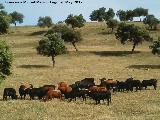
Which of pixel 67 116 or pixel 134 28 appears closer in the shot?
pixel 67 116

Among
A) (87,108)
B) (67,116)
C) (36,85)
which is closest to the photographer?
(67,116)

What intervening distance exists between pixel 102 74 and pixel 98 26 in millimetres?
72511

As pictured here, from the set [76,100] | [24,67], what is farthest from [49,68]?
[76,100]

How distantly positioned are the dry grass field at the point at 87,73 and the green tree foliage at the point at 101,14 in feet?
105

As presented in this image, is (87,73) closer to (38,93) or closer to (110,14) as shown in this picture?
(38,93)

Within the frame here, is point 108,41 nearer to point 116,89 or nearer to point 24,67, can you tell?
point 24,67

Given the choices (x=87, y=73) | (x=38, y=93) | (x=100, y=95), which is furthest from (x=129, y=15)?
(x=100, y=95)

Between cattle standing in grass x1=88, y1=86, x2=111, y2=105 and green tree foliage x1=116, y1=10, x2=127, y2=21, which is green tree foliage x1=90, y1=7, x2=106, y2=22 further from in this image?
cattle standing in grass x1=88, y1=86, x2=111, y2=105

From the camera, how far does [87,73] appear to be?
66.9 m

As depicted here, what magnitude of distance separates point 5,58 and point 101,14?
5118 inches

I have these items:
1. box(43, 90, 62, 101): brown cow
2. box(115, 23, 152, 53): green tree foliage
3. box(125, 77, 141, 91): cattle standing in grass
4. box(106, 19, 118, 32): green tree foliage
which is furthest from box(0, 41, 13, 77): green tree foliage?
box(106, 19, 118, 32): green tree foliage

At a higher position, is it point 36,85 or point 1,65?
point 1,65

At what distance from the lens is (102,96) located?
38594 millimetres

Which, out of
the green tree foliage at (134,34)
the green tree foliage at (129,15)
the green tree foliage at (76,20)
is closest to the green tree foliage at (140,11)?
the green tree foliage at (129,15)
